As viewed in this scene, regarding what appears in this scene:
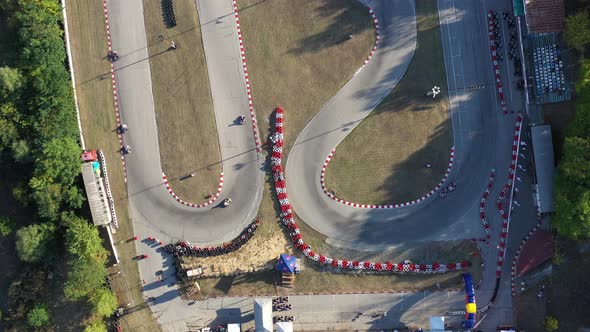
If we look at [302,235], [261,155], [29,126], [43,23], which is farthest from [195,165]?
[43,23]

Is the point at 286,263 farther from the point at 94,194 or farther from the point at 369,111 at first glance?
the point at 94,194

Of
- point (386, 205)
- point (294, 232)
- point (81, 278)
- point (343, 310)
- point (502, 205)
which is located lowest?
point (343, 310)

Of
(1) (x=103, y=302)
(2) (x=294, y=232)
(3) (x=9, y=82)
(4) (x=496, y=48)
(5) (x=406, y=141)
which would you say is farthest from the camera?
(2) (x=294, y=232)

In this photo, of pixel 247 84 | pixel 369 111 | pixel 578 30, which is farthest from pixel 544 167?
pixel 247 84

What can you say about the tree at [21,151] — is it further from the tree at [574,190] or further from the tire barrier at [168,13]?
the tree at [574,190]

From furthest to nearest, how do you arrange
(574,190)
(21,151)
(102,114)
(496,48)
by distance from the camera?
1. (102,114)
2. (496,48)
3. (21,151)
4. (574,190)

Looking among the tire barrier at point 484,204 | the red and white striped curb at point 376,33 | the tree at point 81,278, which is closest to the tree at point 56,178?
the tree at point 81,278

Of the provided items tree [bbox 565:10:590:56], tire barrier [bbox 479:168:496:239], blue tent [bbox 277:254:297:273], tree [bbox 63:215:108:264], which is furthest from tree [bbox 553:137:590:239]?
tree [bbox 63:215:108:264]
